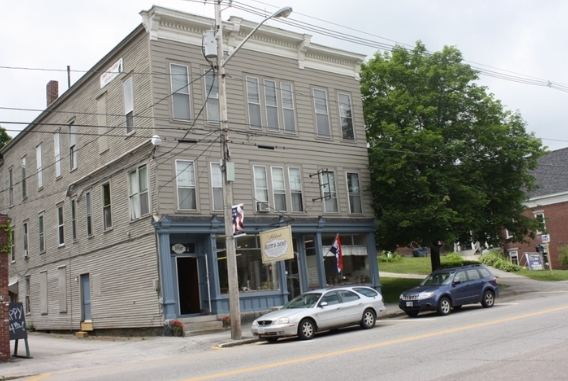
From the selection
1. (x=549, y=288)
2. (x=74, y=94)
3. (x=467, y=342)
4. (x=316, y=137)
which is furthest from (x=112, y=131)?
(x=549, y=288)

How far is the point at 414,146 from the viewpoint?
86.8 feet

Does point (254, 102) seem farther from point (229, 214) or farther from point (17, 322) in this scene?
point (17, 322)

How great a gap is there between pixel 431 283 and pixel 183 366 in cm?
1187

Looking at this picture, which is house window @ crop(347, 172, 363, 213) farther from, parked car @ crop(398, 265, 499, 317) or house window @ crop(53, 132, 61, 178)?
house window @ crop(53, 132, 61, 178)

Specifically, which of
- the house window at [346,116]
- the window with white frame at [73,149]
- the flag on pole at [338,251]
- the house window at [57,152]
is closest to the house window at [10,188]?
the house window at [57,152]

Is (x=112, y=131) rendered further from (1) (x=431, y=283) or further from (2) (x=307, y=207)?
(1) (x=431, y=283)

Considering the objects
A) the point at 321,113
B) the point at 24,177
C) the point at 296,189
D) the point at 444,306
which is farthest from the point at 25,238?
the point at 444,306

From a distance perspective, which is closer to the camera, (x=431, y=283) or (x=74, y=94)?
(x=431, y=283)

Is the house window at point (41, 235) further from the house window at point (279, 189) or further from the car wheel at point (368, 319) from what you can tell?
the car wheel at point (368, 319)

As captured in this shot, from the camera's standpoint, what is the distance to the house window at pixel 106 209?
2528 centimetres

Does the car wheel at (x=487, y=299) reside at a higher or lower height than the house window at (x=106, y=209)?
lower

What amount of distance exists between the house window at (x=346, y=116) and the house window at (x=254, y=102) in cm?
450

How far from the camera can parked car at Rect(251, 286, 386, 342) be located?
55.1ft

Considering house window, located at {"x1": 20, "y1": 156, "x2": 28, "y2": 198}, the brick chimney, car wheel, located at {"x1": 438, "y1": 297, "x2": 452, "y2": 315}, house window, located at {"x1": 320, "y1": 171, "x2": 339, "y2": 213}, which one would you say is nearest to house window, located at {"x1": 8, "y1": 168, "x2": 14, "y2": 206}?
house window, located at {"x1": 20, "y1": 156, "x2": 28, "y2": 198}
